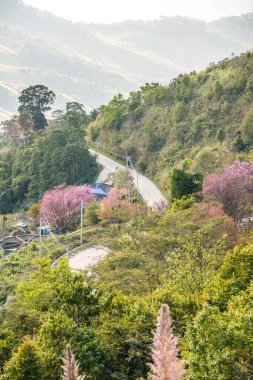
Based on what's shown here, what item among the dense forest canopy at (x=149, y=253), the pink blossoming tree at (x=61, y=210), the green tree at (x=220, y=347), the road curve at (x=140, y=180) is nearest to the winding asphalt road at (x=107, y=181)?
the road curve at (x=140, y=180)

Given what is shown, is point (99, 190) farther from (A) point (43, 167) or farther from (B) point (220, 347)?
(B) point (220, 347)

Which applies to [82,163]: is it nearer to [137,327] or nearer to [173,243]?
[173,243]

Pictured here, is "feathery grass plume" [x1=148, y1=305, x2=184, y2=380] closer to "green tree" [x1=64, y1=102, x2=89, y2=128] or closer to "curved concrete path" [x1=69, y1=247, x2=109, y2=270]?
"curved concrete path" [x1=69, y1=247, x2=109, y2=270]

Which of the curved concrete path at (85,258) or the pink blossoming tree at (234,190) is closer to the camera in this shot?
the pink blossoming tree at (234,190)

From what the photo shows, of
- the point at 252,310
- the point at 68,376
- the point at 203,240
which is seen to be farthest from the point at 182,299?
the point at 68,376

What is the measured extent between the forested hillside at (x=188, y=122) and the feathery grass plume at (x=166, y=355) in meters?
37.8

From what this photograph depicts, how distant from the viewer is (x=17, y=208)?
58312 millimetres

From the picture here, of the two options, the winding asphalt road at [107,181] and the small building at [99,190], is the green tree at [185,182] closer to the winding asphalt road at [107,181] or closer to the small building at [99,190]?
the winding asphalt road at [107,181]

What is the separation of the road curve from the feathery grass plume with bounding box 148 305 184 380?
37.1 meters

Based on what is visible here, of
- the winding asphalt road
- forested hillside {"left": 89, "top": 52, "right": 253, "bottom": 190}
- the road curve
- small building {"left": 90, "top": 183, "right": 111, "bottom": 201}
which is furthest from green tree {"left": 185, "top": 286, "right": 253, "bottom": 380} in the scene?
small building {"left": 90, "top": 183, "right": 111, "bottom": 201}

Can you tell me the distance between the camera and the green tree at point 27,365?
1077 centimetres

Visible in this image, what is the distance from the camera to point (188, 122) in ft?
179

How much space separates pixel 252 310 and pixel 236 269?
4510 mm

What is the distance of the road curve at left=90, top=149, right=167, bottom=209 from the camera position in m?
46.4
